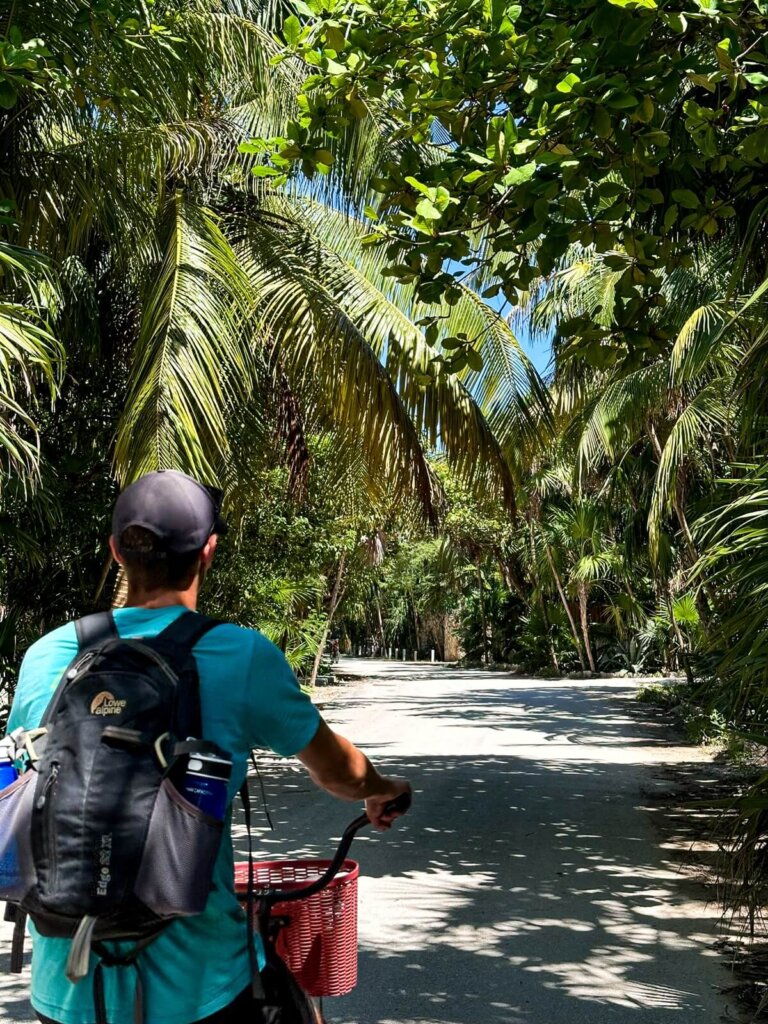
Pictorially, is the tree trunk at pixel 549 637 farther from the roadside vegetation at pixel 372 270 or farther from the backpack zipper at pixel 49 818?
the backpack zipper at pixel 49 818

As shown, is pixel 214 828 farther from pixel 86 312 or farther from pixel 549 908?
pixel 86 312

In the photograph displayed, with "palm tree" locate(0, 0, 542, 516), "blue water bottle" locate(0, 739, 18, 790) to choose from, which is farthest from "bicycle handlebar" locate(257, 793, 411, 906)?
"palm tree" locate(0, 0, 542, 516)

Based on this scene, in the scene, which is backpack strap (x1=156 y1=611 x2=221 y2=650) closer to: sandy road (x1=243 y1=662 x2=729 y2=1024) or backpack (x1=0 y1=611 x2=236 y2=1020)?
backpack (x1=0 y1=611 x2=236 y2=1020)

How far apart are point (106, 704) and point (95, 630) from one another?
0.92 ft

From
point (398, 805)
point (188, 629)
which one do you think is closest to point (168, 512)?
point (188, 629)

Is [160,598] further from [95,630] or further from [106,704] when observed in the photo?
[106,704]

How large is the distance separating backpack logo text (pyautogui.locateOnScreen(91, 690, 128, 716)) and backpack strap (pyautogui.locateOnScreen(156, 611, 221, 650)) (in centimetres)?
19

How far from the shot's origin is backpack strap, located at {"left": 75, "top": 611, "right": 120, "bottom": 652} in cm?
223

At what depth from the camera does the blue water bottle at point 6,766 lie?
2146 mm

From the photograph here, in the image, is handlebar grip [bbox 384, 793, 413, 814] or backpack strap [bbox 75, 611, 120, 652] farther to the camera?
handlebar grip [bbox 384, 793, 413, 814]

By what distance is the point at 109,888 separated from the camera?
1912 millimetres

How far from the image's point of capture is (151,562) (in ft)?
7.56

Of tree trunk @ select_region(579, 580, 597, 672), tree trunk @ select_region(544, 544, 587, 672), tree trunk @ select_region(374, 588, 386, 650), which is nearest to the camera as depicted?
tree trunk @ select_region(544, 544, 587, 672)

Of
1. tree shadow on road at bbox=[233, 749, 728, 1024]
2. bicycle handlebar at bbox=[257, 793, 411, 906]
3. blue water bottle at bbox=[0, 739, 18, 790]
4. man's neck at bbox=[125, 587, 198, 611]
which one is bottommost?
tree shadow on road at bbox=[233, 749, 728, 1024]
